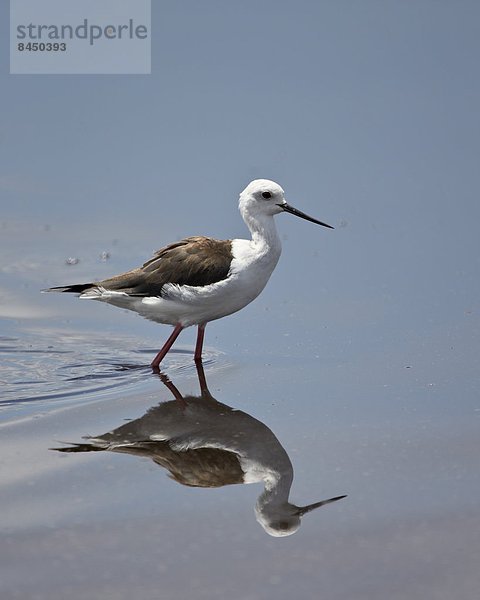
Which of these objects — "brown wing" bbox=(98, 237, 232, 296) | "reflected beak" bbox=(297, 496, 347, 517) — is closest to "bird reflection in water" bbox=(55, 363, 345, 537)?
"reflected beak" bbox=(297, 496, 347, 517)

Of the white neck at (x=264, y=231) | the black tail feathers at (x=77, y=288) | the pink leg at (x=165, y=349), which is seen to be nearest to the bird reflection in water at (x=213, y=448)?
the pink leg at (x=165, y=349)

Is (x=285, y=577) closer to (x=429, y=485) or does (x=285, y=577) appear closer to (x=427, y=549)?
(x=427, y=549)

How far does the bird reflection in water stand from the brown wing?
1.37m

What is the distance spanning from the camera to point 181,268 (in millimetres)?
10164

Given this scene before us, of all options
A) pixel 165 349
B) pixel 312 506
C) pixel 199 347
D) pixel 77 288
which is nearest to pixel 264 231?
pixel 199 347

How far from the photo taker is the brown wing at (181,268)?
10008 millimetres

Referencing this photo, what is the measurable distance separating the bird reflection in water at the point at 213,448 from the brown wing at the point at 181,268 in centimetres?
137

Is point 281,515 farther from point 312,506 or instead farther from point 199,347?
point 199,347

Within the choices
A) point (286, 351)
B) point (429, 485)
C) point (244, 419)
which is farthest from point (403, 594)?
point (286, 351)

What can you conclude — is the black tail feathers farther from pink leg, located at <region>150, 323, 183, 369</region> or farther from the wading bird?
pink leg, located at <region>150, 323, 183, 369</region>

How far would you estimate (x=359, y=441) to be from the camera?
7.86m

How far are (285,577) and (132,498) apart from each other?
1.41m

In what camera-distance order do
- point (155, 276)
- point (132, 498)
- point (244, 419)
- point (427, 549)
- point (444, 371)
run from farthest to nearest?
1. point (155, 276)
2. point (444, 371)
3. point (244, 419)
4. point (132, 498)
5. point (427, 549)

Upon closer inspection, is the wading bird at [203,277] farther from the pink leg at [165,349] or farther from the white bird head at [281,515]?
the white bird head at [281,515]
